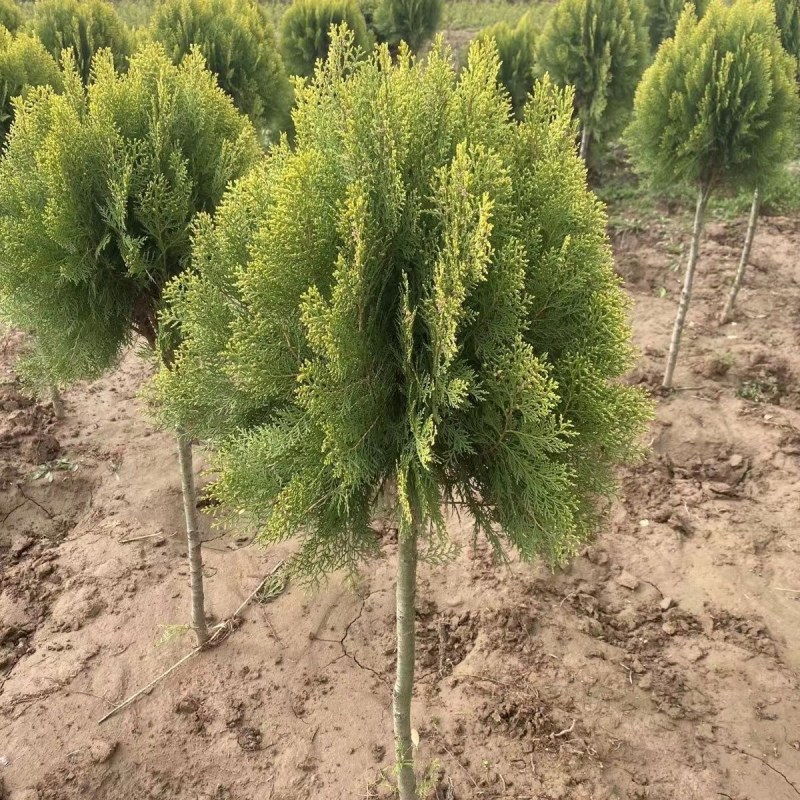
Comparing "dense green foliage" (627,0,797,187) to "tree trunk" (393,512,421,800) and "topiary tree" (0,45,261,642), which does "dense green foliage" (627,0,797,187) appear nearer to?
"topiary tree" (0,45,261,642)

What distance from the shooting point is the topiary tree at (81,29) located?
7.67m

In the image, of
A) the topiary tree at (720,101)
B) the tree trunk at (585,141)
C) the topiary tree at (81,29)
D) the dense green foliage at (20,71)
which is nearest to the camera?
the dense green foliage at (20,71)

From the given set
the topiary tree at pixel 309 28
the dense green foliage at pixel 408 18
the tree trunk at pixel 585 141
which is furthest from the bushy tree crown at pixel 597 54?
the dense green foliage at pixel 408 18

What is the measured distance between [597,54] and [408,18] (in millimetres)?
4812

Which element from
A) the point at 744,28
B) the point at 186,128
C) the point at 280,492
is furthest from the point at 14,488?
the point at 744,28

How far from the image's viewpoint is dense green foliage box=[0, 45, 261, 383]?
3.00 meters

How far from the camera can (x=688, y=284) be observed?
7.05 m

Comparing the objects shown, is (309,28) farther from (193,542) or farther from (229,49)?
(193,542)

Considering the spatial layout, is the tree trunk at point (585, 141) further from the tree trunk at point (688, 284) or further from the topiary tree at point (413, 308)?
the topiary tree at point (413, 308)

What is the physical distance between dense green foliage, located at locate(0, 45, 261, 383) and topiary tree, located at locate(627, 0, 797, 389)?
4367 millimetres

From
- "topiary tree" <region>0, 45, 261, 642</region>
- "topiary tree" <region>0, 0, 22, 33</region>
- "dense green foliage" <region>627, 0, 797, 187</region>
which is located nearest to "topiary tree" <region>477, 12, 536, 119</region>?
"dense green foliage" <region>627, 0, 797, 187</region>

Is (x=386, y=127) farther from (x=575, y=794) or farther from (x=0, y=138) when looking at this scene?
(x=0, y=138)

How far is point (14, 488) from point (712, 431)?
680 centimetres

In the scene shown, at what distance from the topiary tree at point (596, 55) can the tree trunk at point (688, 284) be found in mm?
4227
